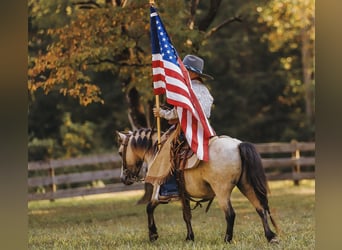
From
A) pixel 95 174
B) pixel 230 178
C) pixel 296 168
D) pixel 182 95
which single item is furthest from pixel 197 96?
pixel 296 168

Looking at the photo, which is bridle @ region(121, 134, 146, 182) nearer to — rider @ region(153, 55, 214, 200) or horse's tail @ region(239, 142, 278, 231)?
rider @ region(153, 55, 214, 200)

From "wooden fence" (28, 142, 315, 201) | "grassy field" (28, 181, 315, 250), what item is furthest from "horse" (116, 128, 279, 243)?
"wooden fence" (28, 142, 315, 201)

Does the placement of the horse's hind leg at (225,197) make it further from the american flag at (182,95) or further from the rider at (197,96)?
the rider at (197,96)

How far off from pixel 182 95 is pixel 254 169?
98 centimetres

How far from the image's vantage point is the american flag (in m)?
7.27

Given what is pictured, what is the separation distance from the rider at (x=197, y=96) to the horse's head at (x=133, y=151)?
1.37ft

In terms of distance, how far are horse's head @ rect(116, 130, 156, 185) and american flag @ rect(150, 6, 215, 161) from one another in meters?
0.70

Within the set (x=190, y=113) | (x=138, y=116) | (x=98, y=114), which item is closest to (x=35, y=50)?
(x=98, y=114)

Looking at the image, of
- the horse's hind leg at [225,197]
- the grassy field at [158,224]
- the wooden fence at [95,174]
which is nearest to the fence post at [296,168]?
the wooden fence at [95,174]

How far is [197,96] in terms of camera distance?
7582mm

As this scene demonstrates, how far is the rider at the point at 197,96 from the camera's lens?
299 inches

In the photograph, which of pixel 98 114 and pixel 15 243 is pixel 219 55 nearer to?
pixel 98 114

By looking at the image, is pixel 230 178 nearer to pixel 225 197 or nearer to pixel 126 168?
pixel 225 197

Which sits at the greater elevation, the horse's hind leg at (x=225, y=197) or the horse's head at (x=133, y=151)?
the horse's head at (x=133, y=151)
